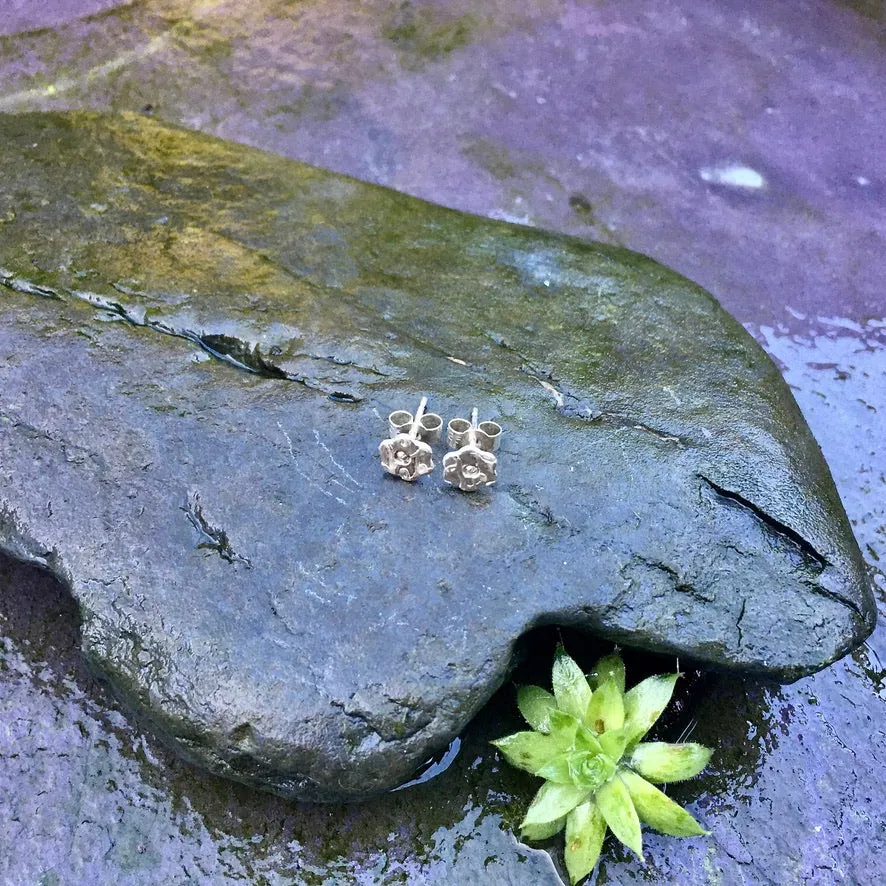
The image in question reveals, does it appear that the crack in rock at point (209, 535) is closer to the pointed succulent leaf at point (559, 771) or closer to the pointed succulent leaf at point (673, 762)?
the pointed succulent leaf at point (559, 771)

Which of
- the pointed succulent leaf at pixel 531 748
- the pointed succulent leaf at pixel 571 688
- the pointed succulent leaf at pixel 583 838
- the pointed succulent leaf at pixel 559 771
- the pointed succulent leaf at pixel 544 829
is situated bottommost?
the pointed succulent leaf at pixel 544 829

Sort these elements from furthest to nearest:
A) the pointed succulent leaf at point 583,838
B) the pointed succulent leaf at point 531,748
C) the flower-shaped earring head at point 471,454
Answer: the flower-shaped earring head at point 471,454
the pointed succulent leaf at point 531,748
the pointed succulent leaf at point 583,838

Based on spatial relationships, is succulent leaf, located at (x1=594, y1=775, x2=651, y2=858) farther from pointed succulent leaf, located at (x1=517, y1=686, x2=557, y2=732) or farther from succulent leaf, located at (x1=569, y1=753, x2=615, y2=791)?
pointed succulent leaf, located at (x1=517, y1=686, x2=557, y2=732)

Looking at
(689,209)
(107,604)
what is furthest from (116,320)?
(689,209)

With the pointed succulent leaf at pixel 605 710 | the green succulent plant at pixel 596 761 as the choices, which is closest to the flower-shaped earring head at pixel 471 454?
the green succulent plant at pixel 596 761

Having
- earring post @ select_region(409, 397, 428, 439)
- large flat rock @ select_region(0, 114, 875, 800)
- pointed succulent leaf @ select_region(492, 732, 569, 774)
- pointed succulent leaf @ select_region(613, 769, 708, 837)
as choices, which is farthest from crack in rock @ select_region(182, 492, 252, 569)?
pointed succulent leaf @ select_region(613, 769, 708, 837)

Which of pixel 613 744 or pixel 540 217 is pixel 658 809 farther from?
pixel 540 217

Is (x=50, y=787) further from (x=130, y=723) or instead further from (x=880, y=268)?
(x=880, y=268)

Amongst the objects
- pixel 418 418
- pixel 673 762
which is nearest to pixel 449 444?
Result: pixel 418 418
